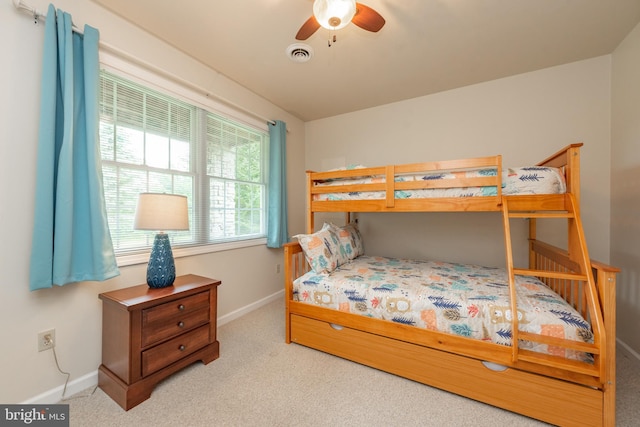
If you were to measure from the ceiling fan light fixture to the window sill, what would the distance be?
2.01 metres

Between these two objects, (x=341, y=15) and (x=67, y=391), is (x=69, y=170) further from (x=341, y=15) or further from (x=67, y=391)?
(x=341, y=15)

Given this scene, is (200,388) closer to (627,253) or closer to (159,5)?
(159,5)

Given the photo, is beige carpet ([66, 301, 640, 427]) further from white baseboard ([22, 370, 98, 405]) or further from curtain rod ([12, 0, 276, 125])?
curtain rod ([12, 0, 276, 125])

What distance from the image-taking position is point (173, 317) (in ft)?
5.56

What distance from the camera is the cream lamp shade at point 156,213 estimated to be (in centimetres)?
163

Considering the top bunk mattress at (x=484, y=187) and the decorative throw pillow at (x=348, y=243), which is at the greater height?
the top bunk mattress at (x=484, y=187)

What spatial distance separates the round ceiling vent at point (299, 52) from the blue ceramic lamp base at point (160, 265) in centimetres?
179

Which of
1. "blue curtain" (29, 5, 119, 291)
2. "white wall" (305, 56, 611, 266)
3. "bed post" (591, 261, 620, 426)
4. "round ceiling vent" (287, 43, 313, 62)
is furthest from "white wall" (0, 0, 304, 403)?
"bed post" (591, 261, 620, 426)

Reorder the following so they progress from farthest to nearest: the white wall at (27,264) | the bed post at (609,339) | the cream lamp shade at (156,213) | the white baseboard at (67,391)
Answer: the cream lamp shade at (156,213) < the white baseboard at (67,391) < the white wall at (27,264) < the bed post at (609,339)

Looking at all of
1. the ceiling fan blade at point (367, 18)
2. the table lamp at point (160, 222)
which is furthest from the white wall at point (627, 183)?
the table lamp at point (160, 222)

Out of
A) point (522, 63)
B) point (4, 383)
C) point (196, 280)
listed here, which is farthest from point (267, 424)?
point (522, 63)

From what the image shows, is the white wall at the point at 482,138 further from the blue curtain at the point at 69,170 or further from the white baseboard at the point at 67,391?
the white baseboard at the point at 67,391

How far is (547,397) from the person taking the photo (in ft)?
4.51

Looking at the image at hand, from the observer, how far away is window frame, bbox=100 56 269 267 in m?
1.82
